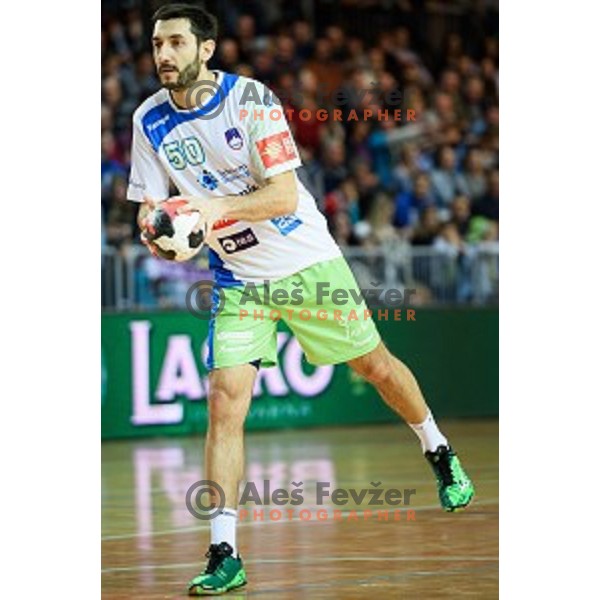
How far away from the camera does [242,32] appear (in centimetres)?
2262

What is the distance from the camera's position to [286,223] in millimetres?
10031

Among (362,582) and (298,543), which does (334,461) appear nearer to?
(298,543)

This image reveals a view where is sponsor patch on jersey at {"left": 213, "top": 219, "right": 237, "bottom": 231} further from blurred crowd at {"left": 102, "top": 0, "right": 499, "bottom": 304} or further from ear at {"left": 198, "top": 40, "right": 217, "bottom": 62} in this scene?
blurred crowd at {"left": 102, "top": 0, "right": 499, "bottom": 304}

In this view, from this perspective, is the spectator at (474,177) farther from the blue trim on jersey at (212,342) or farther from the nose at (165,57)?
the nose at (165,57)

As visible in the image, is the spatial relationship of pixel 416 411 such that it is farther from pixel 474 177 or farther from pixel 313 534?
pixel 474 177

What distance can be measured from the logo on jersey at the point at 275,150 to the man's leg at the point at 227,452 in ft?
3.43

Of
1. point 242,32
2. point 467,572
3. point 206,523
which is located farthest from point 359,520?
point 242,32

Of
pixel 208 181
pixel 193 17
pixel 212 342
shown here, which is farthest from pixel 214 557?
pixel 193 17

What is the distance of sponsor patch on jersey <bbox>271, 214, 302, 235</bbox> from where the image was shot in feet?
32.8

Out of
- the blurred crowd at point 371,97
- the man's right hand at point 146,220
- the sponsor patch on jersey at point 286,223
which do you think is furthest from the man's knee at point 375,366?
the blurred crowd at point 371,97

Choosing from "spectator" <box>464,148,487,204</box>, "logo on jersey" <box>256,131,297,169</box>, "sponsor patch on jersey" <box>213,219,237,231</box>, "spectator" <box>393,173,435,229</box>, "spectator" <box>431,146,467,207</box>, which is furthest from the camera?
"spectator" <box>464,148,487,204</box>

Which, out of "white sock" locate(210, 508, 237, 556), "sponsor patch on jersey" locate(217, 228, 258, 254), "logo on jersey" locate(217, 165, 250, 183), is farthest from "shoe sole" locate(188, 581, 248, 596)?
"logo on jersey" locate(217, 165, 250, 183)
